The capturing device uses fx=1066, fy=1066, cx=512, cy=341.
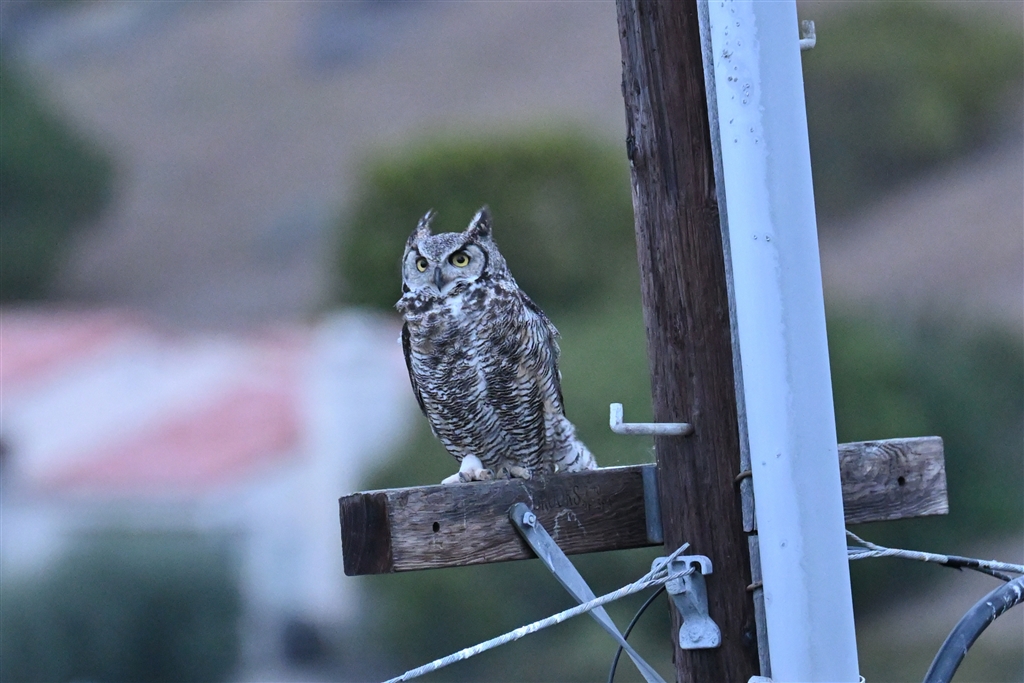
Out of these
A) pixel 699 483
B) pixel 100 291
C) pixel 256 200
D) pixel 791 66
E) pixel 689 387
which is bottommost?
pixel 699 483

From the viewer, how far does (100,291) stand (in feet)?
67.6

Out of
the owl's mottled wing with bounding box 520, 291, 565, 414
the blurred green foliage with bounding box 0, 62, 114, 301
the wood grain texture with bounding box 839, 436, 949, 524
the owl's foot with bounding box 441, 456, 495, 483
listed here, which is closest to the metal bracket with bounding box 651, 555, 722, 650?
the wood grain texture with bounding box 839, 436, 949, 524

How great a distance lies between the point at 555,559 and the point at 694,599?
0.22m

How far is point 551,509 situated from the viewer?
171 centimetres

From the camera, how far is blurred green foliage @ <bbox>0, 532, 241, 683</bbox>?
7.75 metres

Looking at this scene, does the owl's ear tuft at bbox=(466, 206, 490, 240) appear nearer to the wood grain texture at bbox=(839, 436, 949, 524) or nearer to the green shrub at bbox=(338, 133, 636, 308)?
the wood grain texture at bbox=(839, 436, 949, 524)

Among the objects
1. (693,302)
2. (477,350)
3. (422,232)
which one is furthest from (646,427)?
(422,232)

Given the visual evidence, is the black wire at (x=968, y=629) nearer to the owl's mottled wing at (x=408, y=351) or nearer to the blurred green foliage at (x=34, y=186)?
the owl's mottled wing at (x=408, y=351)

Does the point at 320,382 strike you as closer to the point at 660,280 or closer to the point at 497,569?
the point at 497,569

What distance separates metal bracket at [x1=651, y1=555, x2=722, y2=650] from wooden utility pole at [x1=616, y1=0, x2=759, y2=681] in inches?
0.7

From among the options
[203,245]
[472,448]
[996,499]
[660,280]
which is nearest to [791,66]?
[660,280]

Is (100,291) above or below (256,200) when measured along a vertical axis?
below

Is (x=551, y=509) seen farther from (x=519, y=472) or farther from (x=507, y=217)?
(x=507, y=217)

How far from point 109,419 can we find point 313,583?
3.03m
